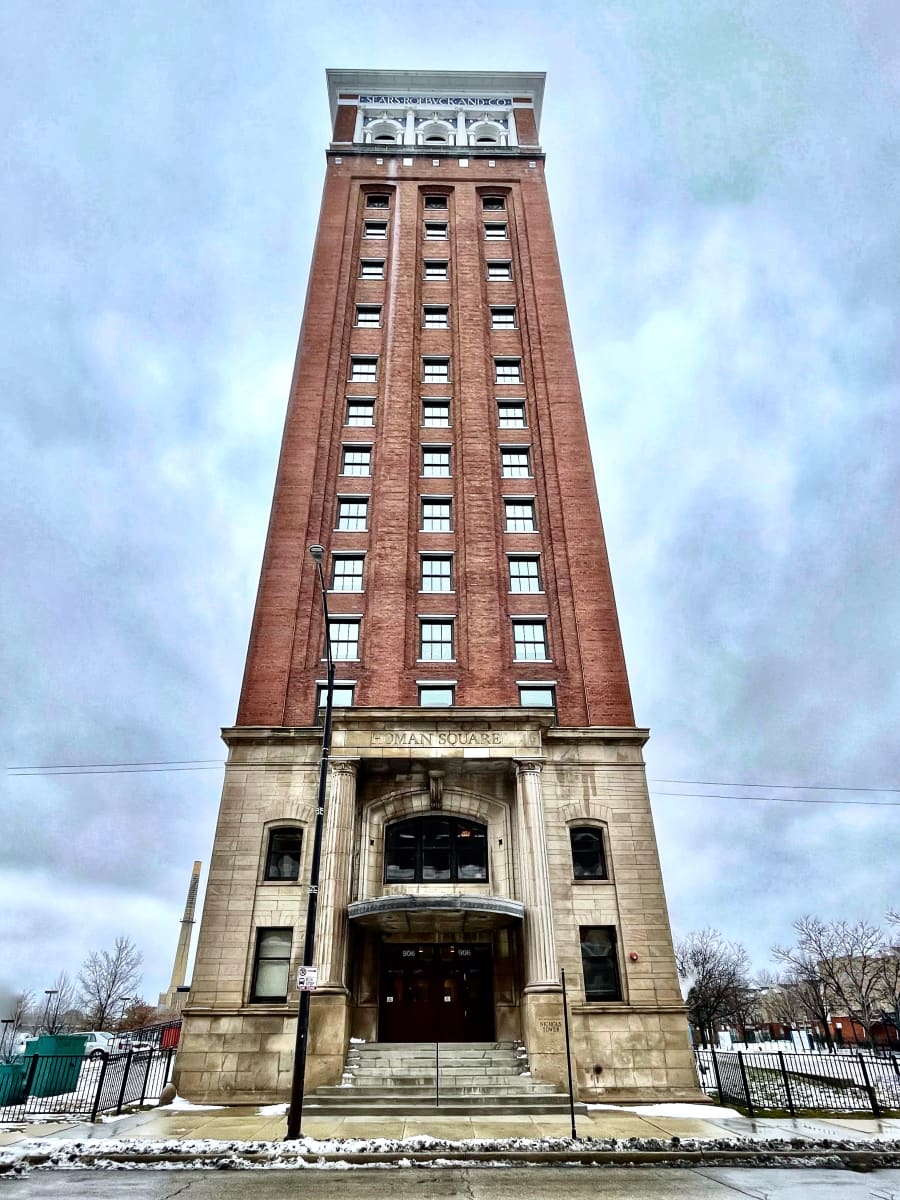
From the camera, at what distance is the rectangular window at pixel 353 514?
3272 centimetres

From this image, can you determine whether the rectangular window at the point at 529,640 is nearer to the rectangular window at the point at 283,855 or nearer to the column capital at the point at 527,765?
the column capital at the point at 527,765

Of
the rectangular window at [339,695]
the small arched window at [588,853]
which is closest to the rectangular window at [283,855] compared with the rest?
the rectangular window at [339,695]

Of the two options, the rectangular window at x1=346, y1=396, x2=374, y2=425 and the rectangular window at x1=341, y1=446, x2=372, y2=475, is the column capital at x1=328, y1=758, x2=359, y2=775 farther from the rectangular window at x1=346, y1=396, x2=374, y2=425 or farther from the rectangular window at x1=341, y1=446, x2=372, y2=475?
the rectangular window at x1=346, y1=396, x2=374, y2=425

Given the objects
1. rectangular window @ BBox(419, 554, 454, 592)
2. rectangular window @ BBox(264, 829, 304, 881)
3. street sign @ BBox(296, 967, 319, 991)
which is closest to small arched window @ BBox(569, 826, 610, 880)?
rectangular window @ BBox(264, 829, 304, 881)

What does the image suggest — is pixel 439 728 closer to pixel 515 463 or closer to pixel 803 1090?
pixel 515 463

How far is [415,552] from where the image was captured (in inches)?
1265

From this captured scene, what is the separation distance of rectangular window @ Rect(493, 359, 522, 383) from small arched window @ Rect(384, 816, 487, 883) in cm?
2235

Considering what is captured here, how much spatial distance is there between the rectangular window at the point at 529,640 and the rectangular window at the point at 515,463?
7.74 m

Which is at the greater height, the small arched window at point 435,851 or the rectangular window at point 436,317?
the rectangular window at point 436,317

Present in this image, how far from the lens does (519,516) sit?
1323 inches

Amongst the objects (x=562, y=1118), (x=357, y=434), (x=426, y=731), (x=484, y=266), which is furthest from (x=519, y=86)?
(x=562, y=1118)

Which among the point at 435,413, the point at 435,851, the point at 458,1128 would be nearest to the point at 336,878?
the point at 435,851

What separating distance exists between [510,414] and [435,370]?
4.95 metres

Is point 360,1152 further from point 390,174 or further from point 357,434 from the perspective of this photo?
point 390,174
